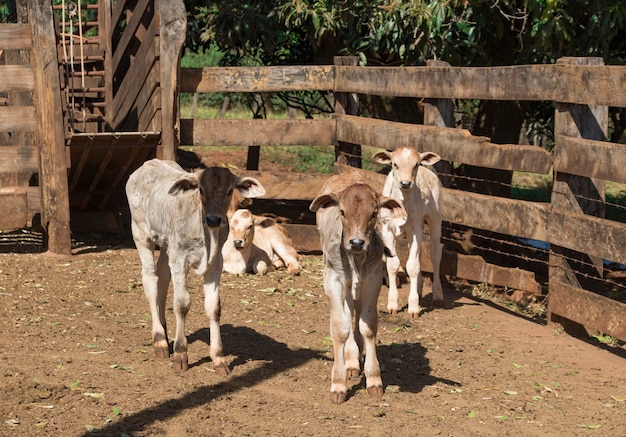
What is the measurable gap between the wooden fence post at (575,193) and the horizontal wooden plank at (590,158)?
0.30ft

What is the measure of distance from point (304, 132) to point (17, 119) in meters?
3.44

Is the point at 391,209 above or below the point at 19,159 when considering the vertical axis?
above

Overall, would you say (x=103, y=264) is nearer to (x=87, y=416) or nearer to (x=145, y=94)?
(x=145, y=94)

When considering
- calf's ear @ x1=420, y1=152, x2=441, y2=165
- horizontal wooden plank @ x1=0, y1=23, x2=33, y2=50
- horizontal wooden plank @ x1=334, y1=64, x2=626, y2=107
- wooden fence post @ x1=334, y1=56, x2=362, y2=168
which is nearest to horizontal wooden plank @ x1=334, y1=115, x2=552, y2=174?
wooden fence post @ x1=334, y1=56, x2=362, y2=168

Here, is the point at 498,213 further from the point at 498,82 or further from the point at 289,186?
the point at 289,186

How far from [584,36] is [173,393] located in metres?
6.93

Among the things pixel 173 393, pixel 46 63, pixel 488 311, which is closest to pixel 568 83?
pixel 488 311

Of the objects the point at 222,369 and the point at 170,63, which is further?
the point at 170,63

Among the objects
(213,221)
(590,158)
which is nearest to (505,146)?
(590,158)

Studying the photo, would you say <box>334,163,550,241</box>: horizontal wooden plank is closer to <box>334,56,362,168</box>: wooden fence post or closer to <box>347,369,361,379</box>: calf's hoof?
<box>334,56,362,168</box>: wooden fence post

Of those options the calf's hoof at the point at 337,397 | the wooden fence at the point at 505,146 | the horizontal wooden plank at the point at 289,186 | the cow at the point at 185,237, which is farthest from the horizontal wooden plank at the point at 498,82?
the calf's hoof at the point at 337,397

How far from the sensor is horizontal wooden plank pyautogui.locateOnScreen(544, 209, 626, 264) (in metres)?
8.11

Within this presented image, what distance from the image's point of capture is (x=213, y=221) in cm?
696

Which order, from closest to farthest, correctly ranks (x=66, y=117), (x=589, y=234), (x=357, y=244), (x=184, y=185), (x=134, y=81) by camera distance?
(x=357, y=244) → (x=184, y=185) → (x=589, y=234) → (x=66, y=117) → (x=134, y=81)
